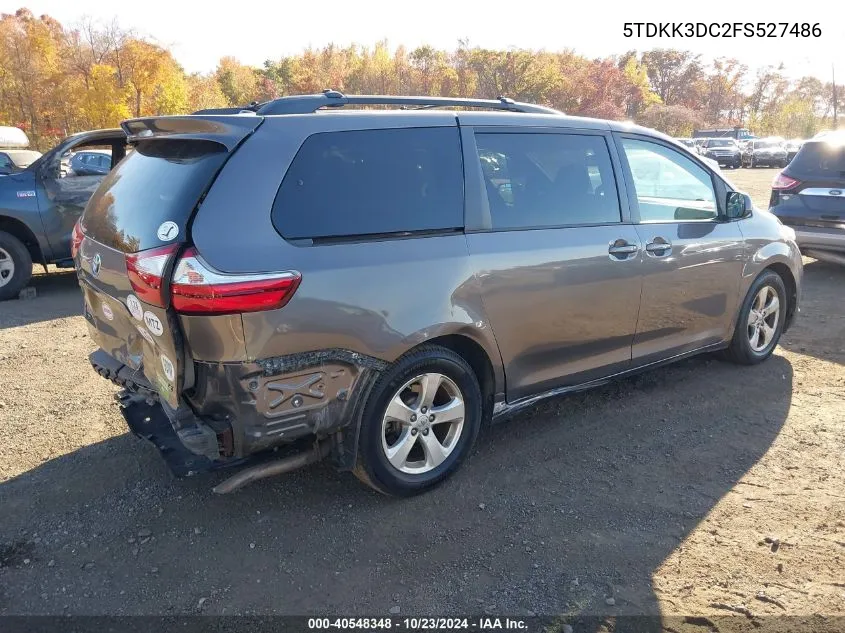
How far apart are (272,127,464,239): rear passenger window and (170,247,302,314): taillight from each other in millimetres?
285

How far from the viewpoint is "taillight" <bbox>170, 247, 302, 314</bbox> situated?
258 cm

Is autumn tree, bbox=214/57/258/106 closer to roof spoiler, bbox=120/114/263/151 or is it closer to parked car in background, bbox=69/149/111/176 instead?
parked car in background, bbox=69/149/111/176

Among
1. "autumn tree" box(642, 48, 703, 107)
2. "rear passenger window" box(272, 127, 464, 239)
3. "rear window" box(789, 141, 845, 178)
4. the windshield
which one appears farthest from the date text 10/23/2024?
"autumn tree" box(642, 48, 703, 107)

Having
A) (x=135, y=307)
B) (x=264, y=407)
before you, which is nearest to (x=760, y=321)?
(x=264, y=407)

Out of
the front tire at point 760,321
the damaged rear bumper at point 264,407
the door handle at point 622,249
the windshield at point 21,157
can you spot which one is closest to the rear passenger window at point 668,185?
the door handle at point 622,249

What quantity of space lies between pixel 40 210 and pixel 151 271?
5820 millimetres

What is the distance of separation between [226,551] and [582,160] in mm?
2794

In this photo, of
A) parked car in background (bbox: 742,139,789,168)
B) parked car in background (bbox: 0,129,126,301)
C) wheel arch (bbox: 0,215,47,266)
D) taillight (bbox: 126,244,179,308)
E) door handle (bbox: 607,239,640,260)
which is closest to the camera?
taillight (bbox: 126,244,179,308)

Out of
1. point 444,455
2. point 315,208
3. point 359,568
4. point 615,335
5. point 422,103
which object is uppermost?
point 422,103

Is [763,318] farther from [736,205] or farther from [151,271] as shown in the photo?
[151,271]

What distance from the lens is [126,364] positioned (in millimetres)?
3234

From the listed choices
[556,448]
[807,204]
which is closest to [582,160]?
[556,448]

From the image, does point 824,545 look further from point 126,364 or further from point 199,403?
point 126,364

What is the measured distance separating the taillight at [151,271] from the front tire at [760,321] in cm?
394
